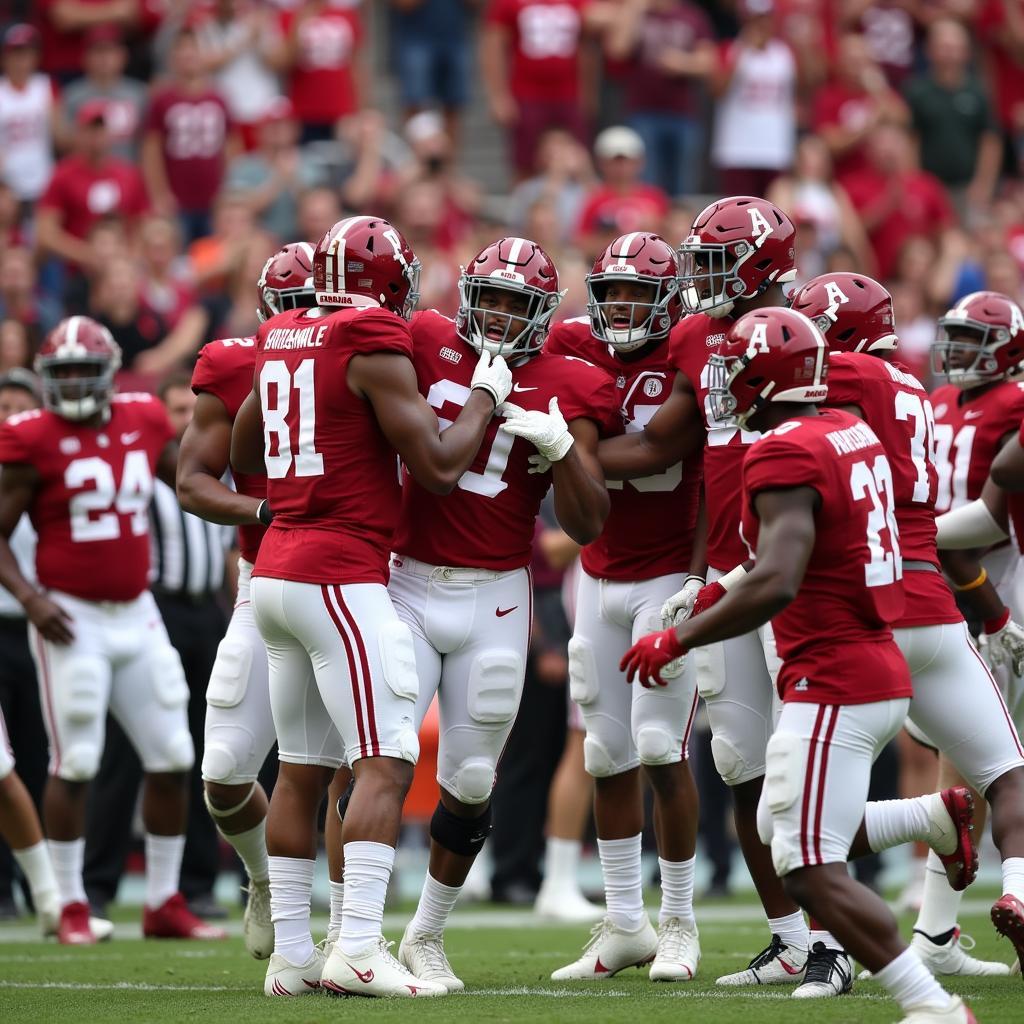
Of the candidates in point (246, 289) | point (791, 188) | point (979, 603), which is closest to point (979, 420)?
point (979, 603)

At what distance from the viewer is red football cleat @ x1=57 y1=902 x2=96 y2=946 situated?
7.84 metres

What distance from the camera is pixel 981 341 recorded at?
21.6ft

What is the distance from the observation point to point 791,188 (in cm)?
1338

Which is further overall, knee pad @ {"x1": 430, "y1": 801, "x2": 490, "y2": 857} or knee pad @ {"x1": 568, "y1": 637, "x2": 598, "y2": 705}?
knee pad @ {"x1": 568, "y1": 637, "x2": 598, "y2": 705}

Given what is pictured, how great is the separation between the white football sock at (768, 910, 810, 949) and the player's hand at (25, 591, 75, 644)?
339 cm

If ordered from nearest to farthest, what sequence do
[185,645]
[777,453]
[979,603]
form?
[777,453] < [979,603] < [185,645]

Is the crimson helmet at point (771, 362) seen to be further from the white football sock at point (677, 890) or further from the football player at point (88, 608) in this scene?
the football player at point (88, 608)

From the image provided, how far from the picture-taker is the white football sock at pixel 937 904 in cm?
599

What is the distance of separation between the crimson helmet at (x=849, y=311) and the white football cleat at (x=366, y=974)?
2.41 meters

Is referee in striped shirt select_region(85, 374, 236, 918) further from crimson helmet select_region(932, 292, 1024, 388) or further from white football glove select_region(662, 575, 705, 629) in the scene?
crimson helmet select_region(932, 292, 1024, 388)

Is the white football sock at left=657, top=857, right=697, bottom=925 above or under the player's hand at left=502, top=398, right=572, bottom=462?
under

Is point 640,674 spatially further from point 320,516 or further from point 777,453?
point 320,516

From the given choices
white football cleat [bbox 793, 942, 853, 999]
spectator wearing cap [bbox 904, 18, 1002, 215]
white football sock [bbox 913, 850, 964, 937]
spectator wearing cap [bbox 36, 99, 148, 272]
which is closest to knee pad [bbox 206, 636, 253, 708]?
white football cleat [bbox 793, 942, 853, 999]

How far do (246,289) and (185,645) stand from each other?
3130mm
